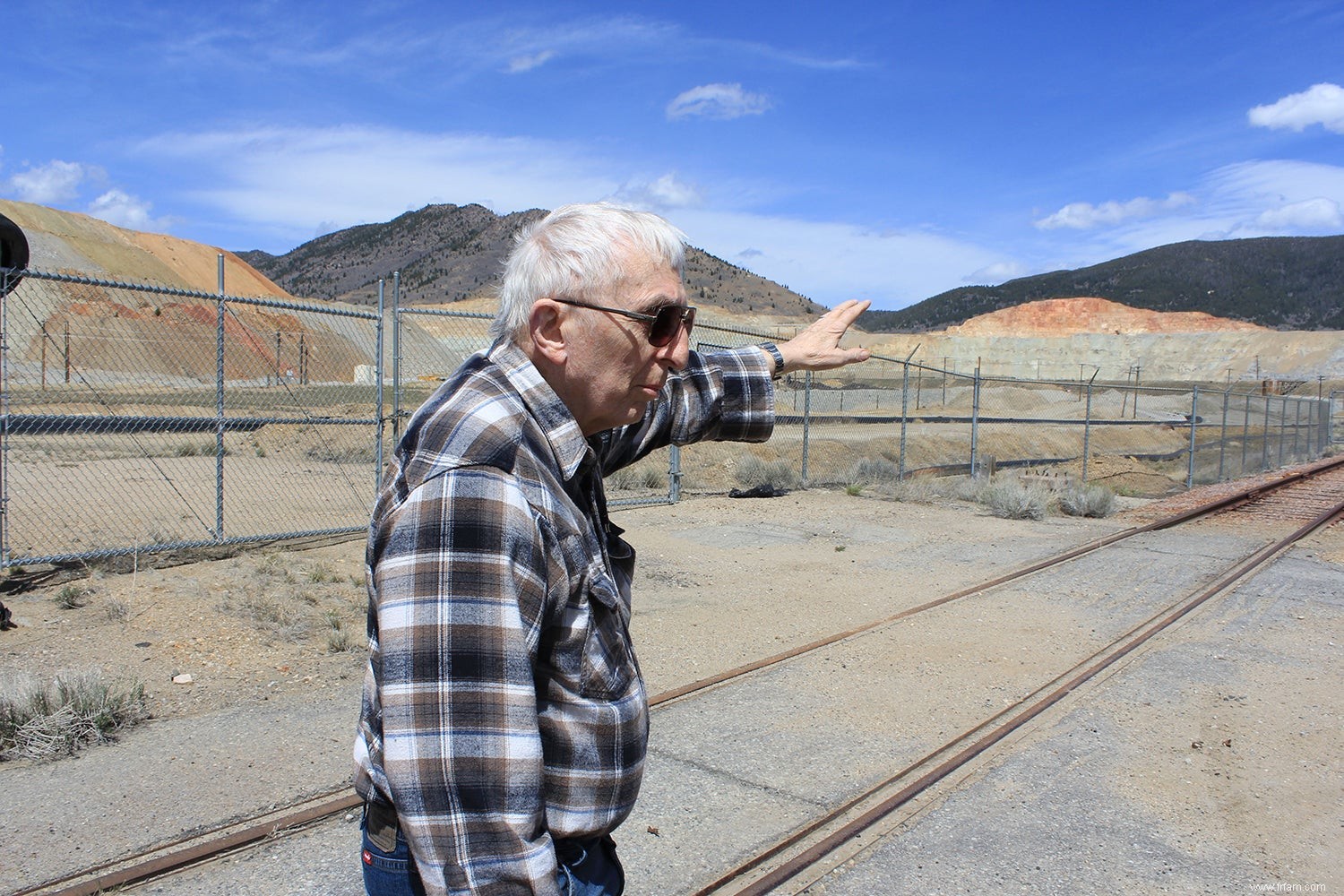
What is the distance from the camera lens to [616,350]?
1.76 meters

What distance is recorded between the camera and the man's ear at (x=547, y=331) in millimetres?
1704

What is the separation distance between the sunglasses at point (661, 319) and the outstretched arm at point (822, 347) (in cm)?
88

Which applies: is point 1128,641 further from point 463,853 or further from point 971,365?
point 971,365

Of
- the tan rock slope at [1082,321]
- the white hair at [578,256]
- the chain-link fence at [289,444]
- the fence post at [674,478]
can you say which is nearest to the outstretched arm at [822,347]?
the white hair at [578,256]

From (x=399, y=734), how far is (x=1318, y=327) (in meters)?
141

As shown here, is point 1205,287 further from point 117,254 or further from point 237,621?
point 237,621

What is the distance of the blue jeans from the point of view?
1.58 meters

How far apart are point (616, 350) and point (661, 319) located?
11cm

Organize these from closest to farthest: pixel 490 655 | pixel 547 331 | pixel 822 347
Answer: pixel 490 655 → pixel 547 331 → pixel 822 347

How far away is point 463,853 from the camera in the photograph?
138cm

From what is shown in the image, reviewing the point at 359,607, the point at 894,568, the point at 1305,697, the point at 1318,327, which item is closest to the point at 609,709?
the point at 1305,697

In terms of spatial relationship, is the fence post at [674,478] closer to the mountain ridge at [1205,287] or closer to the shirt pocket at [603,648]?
the shirt pocket at [603,648]

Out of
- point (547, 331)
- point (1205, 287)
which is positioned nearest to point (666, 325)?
point (547, 331)

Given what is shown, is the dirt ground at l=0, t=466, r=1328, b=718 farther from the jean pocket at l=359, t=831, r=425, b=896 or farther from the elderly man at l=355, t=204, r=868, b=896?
the elderly man at l=355, t=204, r=868, b=896
